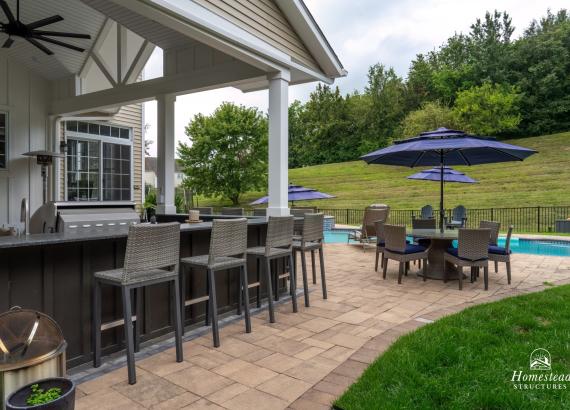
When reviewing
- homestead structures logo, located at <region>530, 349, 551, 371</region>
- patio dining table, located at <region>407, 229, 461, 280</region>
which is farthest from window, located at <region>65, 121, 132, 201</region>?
homestead structures logo, located at <region>530, 349, 551, 371</region>

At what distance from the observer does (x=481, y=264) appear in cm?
558

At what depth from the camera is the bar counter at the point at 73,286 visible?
2.59 m

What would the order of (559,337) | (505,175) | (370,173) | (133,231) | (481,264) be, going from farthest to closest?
(370,173) < (505,175) < (481,264) < (559,337) < (133,231)

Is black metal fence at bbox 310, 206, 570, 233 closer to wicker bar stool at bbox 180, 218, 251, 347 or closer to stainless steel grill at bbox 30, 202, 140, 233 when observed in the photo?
wicker bar stool at bbox 180, 218, 251, 347

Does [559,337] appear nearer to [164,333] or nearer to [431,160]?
[164,333]

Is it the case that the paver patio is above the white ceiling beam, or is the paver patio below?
below

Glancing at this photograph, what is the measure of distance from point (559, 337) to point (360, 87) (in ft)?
144

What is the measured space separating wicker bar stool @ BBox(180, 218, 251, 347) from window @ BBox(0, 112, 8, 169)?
5.88 metres

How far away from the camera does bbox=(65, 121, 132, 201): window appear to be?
9.12 m

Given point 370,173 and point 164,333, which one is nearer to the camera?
point 164,333

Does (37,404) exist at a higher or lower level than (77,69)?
lower

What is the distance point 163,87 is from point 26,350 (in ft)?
16.4

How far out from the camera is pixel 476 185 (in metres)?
22.8

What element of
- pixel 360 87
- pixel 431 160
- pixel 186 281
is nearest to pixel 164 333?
pixel 186 281
